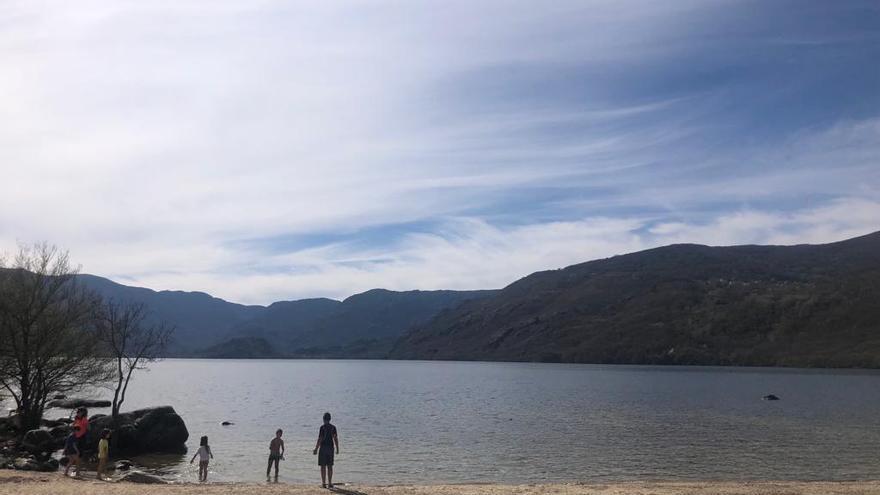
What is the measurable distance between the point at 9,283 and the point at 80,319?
4977 millimetres

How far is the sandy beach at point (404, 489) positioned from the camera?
914 inches

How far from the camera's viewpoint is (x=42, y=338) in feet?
127

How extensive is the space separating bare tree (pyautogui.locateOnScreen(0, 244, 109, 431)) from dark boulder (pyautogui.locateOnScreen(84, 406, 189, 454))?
3.71 meters

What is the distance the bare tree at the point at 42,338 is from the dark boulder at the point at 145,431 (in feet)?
12.2

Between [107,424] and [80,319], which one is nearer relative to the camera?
[107,424]

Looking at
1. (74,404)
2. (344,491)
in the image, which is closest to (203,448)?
(344,491)

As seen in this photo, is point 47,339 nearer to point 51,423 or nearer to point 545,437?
point 51,423

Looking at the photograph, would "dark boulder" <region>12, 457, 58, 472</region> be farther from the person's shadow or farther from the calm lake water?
the person's shadow

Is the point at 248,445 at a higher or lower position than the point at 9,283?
lower

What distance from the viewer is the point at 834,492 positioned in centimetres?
2517

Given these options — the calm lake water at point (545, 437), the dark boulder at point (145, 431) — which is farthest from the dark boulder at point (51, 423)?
the calm lake water at point (545, 437)

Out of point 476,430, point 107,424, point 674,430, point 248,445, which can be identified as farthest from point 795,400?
point 107,424

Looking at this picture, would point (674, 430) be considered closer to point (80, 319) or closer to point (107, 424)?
point (107, 424)

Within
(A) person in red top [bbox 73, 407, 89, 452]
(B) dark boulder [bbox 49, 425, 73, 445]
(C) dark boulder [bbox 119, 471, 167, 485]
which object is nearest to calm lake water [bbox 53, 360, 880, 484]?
(C) dark boulder [bbox 119, 471, 167, 485]
